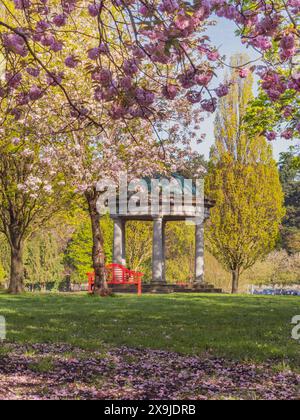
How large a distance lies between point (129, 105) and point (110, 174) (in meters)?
17.2

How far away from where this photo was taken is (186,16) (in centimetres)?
589

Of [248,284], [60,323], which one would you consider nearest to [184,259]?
[248,284]

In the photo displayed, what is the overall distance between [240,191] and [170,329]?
2738 cm

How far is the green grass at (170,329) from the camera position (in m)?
9.90

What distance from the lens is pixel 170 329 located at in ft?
40.3

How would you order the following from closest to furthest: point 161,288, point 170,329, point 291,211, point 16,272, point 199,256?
point 170,329 < point 16,272 < point 161,288 < point 199,256 < point 291,211

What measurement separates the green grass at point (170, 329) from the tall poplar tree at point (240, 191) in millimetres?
21330

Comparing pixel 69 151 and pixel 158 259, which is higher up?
pixel 69 151

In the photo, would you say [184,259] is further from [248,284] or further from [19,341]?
[19,341]

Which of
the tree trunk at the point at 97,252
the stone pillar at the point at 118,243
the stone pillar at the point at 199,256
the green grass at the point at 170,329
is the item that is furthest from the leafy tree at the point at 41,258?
the green grass at the point at 170,329

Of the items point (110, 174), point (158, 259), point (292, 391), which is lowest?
point (292, 391)

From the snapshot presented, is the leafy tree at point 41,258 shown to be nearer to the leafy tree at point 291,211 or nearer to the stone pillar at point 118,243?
the stone pillar at point 118,243

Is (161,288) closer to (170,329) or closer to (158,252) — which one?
(158,252)

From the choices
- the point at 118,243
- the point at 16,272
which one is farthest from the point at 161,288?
the point at 16,272
